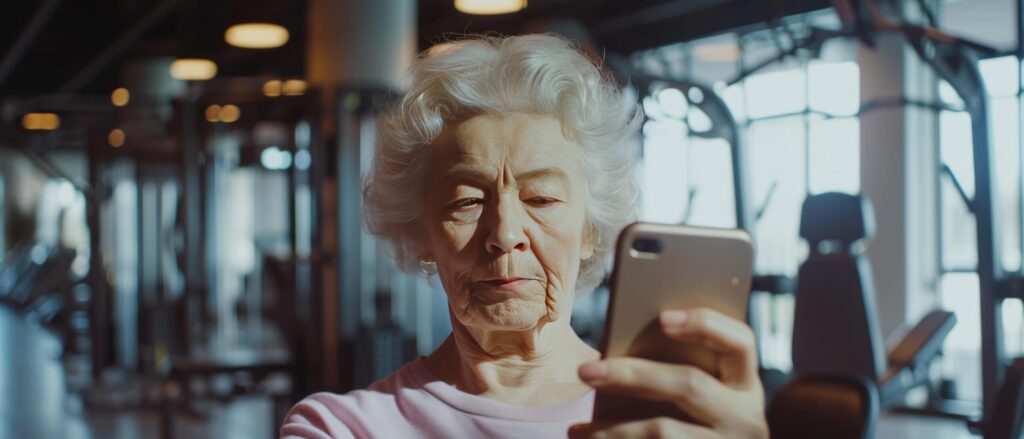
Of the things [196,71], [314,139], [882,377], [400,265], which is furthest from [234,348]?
[400,265]

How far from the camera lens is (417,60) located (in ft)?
2.84

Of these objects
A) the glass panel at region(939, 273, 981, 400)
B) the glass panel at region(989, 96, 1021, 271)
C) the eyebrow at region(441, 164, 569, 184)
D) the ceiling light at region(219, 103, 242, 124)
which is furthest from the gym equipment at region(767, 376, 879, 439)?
the ceiling light at region(219, 103, 242, 124)

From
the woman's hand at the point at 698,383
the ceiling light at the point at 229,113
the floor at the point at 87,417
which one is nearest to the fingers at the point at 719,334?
the woman's hand at the point at 698,383

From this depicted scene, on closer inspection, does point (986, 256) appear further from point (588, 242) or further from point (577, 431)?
point (577, 431)

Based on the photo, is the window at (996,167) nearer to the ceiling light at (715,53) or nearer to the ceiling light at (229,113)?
the ceiling light at (715,53)

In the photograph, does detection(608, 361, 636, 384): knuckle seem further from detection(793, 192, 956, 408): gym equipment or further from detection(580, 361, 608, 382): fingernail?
detection(793, 192, 956, 408): gym equipment

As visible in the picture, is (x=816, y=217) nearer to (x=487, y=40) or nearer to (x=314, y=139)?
(x=487, y=40)

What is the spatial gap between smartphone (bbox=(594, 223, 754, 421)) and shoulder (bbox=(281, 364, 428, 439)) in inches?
10.5

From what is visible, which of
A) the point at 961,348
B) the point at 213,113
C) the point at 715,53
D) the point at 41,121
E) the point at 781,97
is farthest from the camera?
the point at 41,121

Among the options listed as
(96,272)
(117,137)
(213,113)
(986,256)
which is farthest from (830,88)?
(96,272)

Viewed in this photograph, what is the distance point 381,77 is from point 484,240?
18.8 ft

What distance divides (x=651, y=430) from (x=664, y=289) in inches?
3.4

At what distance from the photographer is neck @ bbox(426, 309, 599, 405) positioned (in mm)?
821

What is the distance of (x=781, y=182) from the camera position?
18.6 feet
